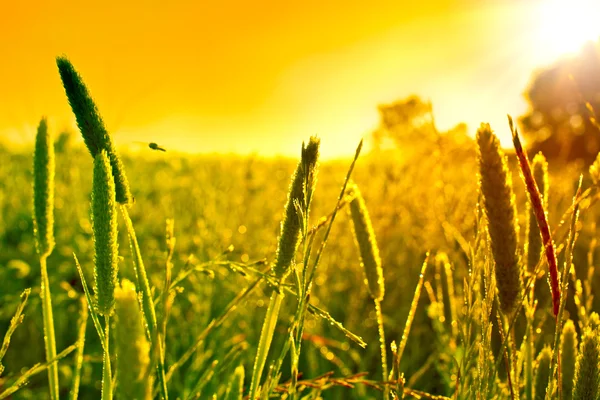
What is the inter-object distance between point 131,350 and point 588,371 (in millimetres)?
798

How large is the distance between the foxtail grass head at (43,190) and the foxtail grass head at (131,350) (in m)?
0.64

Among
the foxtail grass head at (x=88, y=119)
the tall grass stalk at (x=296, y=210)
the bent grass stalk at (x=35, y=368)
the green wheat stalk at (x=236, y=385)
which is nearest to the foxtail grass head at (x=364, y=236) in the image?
the tall grass stalk at (x=296, y=210)

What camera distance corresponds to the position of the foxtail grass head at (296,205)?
3.00ft

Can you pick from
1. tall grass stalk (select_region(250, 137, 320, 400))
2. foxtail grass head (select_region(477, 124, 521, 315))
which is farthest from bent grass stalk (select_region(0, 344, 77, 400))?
foxtail grass head (select_region(477, 124, 521, 315))

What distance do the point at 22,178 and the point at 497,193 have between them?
→ 6014 millimetres

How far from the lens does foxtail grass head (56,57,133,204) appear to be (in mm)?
1000

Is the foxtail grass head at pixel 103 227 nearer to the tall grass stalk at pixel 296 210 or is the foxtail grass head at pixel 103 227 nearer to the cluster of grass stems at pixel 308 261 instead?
the cluster of grass stems at pixel 308 261

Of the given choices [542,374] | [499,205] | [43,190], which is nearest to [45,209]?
[43,190]

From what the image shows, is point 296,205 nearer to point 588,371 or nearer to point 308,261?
point 308,261

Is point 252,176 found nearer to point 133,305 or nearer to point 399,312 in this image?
point 399,312

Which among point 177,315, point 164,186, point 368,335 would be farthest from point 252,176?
point 164,186

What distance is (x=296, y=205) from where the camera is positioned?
91cm

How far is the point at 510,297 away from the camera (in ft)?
3.13

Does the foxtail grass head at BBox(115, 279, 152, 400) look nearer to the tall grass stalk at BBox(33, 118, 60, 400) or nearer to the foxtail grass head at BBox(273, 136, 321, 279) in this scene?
the foxtail grass head at BBox(273, 136, 321, 279)
